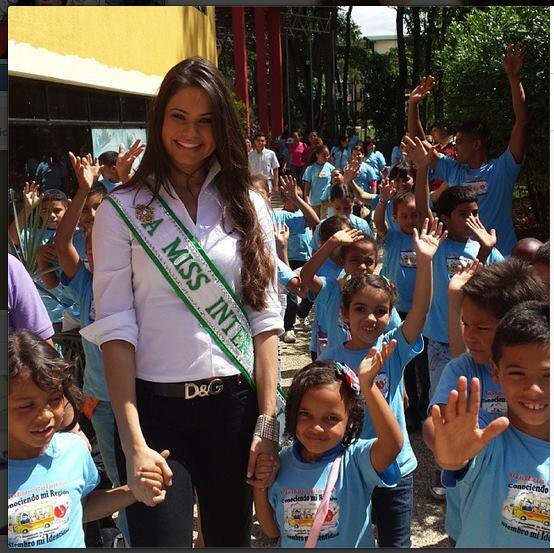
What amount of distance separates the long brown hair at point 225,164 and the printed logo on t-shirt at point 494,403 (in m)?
0.71

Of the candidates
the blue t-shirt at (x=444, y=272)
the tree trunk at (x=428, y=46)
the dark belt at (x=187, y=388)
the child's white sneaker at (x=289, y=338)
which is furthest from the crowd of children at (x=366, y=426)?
the tree trunk at (x=428, y=46)

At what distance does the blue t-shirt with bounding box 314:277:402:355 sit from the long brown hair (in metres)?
1.44

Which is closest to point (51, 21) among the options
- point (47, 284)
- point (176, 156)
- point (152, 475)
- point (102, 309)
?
point (47, 284)

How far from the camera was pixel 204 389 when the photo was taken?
196 centimetres

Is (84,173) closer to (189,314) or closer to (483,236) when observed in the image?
(189,314)

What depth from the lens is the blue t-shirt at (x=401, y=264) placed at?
4.05 meters

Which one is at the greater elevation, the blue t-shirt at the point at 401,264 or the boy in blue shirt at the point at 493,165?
the boy in blue shirt at the point at 493,165

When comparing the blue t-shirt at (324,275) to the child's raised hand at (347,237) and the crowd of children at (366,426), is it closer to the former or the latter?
the child's raised hand at (347,237)

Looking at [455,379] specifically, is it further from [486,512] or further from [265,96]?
[265,96]

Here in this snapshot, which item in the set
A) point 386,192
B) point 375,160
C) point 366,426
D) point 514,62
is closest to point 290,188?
point 386,192

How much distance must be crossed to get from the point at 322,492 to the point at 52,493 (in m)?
0.70

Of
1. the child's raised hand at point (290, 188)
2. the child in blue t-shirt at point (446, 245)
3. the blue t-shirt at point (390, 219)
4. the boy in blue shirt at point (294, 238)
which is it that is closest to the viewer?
the child in blue t-shirt at point (446, 245)

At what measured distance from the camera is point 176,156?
1.99 m

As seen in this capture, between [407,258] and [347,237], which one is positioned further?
[407,258]
